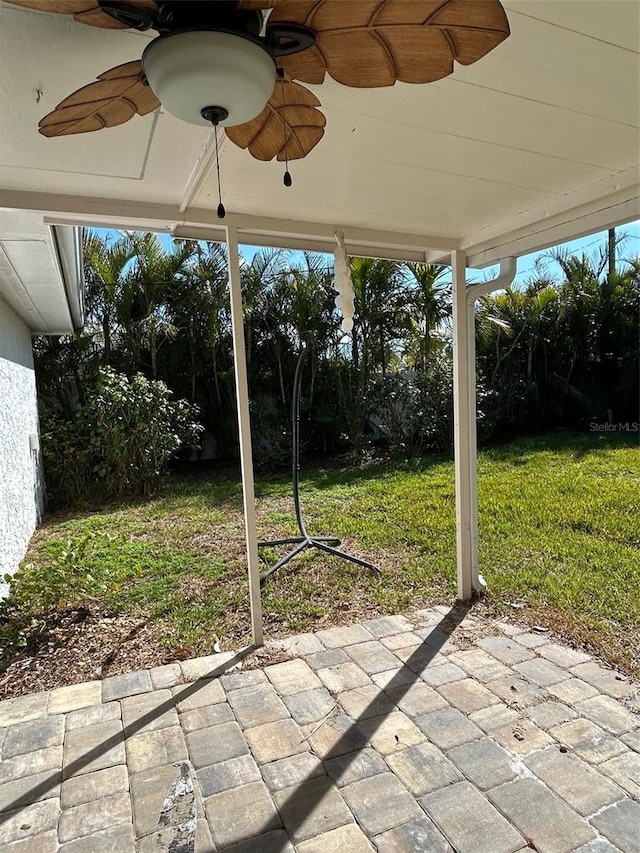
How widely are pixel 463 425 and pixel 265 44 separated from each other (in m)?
2.41

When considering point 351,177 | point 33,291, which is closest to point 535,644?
point 351,177

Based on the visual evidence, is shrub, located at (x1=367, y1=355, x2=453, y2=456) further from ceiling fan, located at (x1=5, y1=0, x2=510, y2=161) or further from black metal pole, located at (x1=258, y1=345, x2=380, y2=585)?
ceiling fan, located at (x1=5, y1=0, x2=510, y2=161)

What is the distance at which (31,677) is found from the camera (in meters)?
2.47

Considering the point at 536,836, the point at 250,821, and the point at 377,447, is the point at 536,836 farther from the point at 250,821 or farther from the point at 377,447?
the point at 377,447

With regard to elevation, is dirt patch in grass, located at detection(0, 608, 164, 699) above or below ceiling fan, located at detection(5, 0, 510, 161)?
below

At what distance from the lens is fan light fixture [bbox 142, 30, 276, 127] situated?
3.11 feet

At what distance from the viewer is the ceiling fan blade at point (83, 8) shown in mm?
911

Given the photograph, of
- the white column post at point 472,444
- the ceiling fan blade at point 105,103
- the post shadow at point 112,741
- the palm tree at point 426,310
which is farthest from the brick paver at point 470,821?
the palm tree at point 426,310

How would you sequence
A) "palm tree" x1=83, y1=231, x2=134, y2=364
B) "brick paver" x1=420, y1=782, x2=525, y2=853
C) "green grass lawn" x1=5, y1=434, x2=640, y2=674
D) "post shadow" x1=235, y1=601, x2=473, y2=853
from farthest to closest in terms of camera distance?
"palm tree" x1=83, y1=231, x2=134, y2=364, "green grass lawn" x1=5, y1=434, x2=640, y2=674, "post shadow" x1=235, y1=601, x2=473, y2=853, "brick paver" x1=420, y1=782, x2=525, y2=853

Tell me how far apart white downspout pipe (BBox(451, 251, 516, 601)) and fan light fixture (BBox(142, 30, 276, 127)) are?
2282mm

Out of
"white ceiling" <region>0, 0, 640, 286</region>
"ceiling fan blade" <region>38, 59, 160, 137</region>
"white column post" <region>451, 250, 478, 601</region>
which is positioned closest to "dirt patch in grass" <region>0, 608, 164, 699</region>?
"white column post" <region>451, 250, 478, 601</region>

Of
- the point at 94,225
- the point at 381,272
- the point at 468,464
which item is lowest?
the point at 468,464

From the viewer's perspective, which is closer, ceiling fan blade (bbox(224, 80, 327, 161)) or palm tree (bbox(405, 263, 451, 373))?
ceiling fan blade (bbox(224, 80, 327, 161))

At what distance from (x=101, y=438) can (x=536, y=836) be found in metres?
5.35
